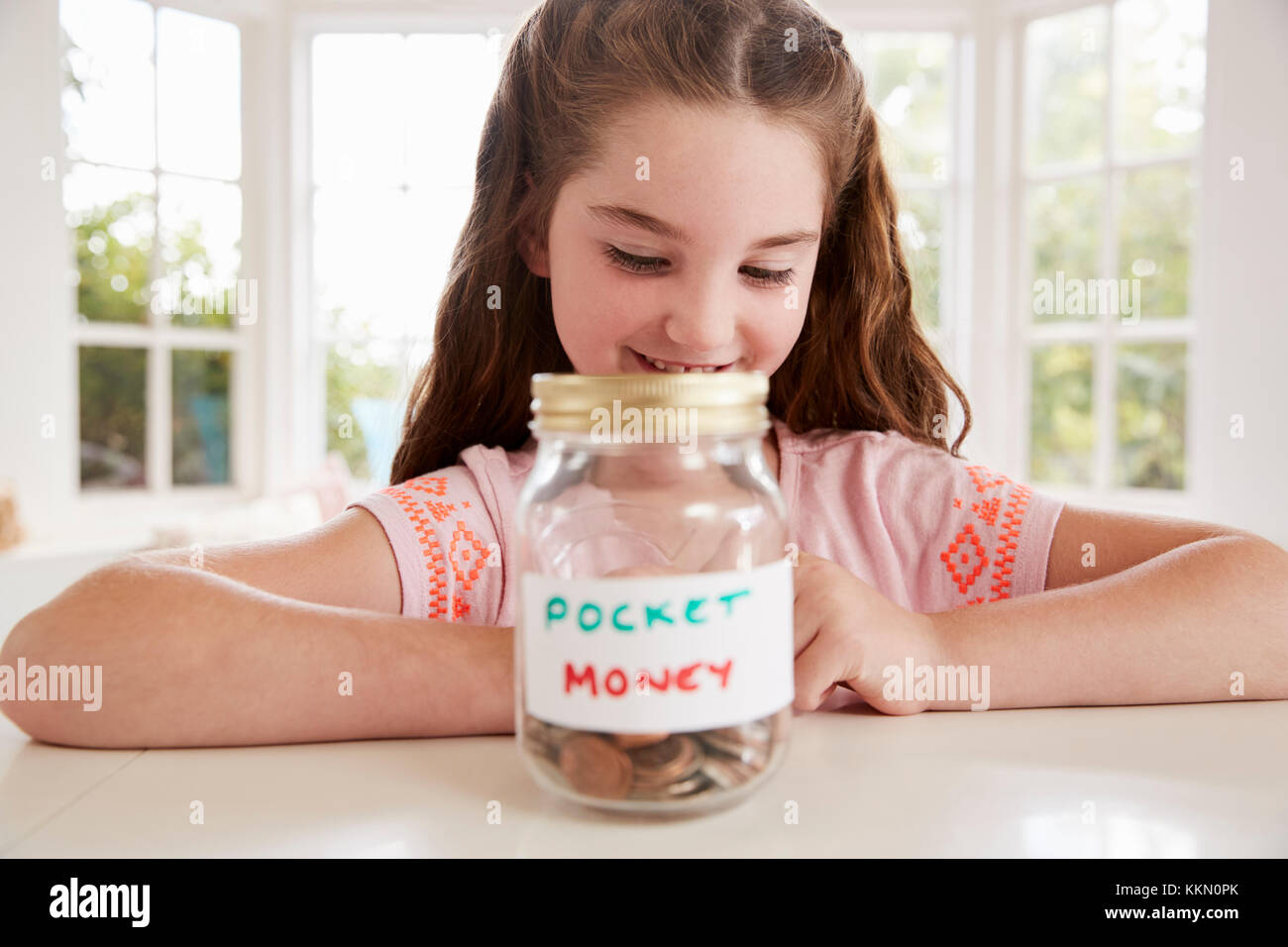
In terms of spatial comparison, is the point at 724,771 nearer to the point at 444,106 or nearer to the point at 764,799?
the point at 764,799

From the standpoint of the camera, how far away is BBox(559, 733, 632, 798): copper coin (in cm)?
44

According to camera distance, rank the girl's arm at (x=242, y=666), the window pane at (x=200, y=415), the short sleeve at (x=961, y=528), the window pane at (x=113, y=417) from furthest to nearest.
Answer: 1. the window pane at (x=200, y=415)
2. the window pane at (x=113, y=417)
3. the short sleeve at (x=961, y=528)
4. the girl's arm at (x=242, y=666)

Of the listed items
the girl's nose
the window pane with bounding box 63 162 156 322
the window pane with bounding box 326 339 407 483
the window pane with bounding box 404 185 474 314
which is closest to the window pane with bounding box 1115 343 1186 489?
the window pane with bounding box 404 185 474 314

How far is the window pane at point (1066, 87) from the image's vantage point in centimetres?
297

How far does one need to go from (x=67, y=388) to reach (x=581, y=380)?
267 centimetres

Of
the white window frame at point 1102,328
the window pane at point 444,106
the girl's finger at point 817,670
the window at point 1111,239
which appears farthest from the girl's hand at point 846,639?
the window pane at point 444,106

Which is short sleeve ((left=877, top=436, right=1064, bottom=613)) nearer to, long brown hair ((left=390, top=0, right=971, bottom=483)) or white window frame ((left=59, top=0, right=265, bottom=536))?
long brown hair ((left=390, top=0, right=971, bottom=483))

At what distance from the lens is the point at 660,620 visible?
42cm

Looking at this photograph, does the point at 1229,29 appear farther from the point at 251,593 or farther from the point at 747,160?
the point at 251,593

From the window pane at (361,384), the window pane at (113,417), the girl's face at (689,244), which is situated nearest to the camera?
the girl's face at (689,244)

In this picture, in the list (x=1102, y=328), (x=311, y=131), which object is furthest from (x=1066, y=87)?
(x=311, y=131)

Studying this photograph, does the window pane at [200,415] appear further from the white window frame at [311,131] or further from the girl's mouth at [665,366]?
the girl's mouth at [665,366]

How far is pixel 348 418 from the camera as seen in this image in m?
3.25

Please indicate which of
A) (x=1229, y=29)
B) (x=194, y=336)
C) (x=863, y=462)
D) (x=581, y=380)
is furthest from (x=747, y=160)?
(x=194, y=336)
